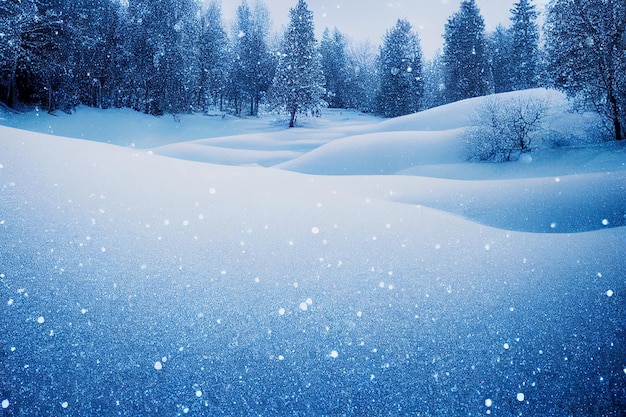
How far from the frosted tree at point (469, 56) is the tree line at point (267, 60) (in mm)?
93

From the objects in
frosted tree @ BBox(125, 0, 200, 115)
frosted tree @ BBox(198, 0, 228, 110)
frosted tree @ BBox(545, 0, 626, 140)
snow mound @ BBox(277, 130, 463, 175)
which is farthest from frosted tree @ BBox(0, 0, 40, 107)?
frosted tree @ BBox(545, 0, 626, 140)

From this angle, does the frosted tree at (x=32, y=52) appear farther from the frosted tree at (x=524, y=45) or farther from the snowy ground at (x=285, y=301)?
the frosted tree at (x=524, y=45)

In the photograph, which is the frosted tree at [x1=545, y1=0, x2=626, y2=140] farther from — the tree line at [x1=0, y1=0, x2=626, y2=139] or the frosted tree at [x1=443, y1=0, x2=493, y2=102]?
the frosted tree at [x1=443, y1=0, x2=493, y2=102]

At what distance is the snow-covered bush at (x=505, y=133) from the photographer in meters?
9.40

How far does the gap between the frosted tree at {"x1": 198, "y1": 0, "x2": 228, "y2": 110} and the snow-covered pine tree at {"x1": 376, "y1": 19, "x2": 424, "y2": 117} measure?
1770 centimetres

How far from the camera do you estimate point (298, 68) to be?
25469 millimetres

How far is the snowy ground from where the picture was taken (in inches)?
68.1

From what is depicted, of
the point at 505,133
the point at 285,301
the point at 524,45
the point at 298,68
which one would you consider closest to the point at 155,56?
the point at 298,68

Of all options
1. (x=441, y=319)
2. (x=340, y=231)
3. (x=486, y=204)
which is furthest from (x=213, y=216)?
(x=486, y=204)

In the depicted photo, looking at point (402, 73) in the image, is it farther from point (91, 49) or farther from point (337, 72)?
point (91, 49)

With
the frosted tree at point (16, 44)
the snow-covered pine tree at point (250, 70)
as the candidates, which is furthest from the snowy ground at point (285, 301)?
the snow-covered pine tree at point (250, 70)

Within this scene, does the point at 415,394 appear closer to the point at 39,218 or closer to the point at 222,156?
the point at 39,218

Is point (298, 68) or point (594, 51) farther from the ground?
point (298, 68)

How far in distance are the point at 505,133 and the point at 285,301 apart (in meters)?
9.69
